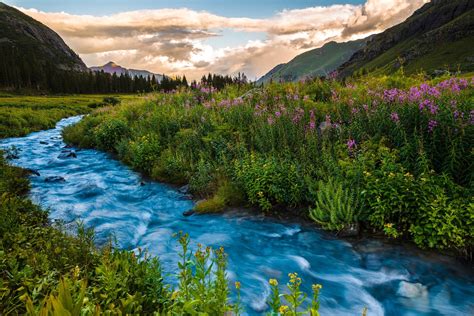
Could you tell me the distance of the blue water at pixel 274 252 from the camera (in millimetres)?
4965

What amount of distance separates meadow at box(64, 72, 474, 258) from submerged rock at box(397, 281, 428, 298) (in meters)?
0.80

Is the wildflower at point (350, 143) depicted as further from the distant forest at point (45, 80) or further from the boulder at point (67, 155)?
the distant forest at point (45, 80)

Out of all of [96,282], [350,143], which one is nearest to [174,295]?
[96,282]

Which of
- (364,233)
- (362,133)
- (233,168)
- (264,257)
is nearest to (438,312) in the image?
(364,233)

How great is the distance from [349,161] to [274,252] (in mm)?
2543

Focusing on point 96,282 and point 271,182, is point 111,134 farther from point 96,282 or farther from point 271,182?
point 96,282

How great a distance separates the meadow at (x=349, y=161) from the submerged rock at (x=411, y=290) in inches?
31.4

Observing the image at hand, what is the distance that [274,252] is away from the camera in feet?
20.9

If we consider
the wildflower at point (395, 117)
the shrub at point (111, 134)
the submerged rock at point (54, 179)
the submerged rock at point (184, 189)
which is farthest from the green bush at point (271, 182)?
the shrub at point (111, 134)

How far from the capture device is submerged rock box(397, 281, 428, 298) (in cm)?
502

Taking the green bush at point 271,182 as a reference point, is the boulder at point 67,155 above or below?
below

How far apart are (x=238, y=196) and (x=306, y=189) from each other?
70.7 inches

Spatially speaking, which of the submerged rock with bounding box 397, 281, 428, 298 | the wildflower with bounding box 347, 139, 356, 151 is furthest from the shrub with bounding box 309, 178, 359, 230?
the submerged rock with bounding box 397, 281, 428, 298

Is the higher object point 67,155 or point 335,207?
point 335,207
